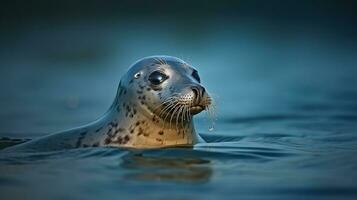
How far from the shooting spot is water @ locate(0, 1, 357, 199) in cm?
698

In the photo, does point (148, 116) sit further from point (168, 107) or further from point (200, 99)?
point (200, 99)

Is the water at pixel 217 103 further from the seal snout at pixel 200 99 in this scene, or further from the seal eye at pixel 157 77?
the seal eye at pixel 157 77

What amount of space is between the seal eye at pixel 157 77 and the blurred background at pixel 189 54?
3321 millimetres

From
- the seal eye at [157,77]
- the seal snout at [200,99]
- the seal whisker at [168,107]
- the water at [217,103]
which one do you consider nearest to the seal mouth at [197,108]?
the seal snout at [200,99]

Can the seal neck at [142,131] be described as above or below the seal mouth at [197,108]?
below

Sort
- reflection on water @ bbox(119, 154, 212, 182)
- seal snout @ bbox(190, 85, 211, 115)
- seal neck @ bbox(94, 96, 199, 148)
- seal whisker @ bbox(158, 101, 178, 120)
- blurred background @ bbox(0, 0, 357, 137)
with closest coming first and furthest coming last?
1. reflection on water @ bbox(119, 154, 212, 182)
2. seal snout @ bbox(190, 85, 211, 115)
3. seal whisker @ bbox(158, 101, 178, 120)
4. seal neck @ bbox(94, 96, 199, 148)
5. blurred background @ bbox(0, 0, 357, 137)

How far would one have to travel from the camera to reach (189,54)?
2242cm

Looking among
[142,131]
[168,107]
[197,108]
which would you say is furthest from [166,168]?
[142,131]

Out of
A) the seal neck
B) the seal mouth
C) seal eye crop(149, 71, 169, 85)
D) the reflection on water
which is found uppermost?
seal eye crop(149, 71, 169, 85)

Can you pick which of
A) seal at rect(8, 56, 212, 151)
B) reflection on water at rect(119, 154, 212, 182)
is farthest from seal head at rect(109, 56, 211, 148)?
reflection on water at rect(119, 154, 212, 182)

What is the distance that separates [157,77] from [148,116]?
35cm

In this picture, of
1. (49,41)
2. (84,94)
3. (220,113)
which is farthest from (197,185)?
(49,41)

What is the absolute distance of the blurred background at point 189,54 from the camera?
1479cm

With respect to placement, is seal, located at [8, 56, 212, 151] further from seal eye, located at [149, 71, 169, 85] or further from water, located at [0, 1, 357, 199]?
water, located at [0, 1, 357, 199]
